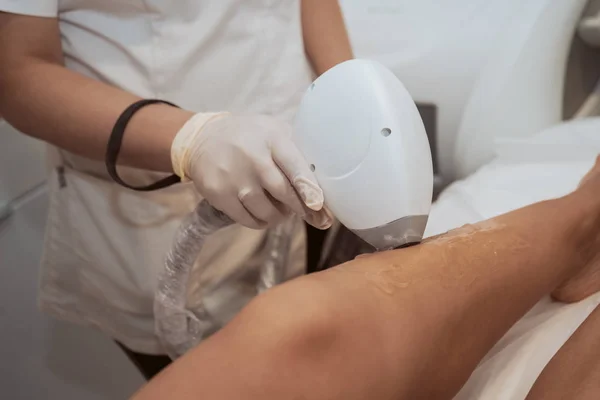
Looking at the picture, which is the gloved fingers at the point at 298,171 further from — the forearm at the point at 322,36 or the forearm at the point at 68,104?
the forearm at the point at 322,36

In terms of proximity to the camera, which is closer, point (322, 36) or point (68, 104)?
point (68, 104)

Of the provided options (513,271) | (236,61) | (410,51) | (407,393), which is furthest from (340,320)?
(410,51)

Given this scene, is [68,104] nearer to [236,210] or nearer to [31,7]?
[31,7]

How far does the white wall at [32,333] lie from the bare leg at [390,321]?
0.75 metres

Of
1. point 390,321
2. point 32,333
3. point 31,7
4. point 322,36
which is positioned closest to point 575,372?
point 390,321

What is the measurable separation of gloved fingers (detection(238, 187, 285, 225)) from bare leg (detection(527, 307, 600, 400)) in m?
0.30

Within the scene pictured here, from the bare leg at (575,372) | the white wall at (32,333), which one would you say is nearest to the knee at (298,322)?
the bare leg at (575,372)

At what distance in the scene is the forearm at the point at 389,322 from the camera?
41 cm

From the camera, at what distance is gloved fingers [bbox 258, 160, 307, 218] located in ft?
1.80

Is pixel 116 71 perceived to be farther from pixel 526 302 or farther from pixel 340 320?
pixel 526 302

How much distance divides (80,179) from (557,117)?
0.85m

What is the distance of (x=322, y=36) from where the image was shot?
0.83m

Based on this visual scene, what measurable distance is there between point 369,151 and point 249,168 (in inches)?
5.2

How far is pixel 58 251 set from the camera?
88cm
